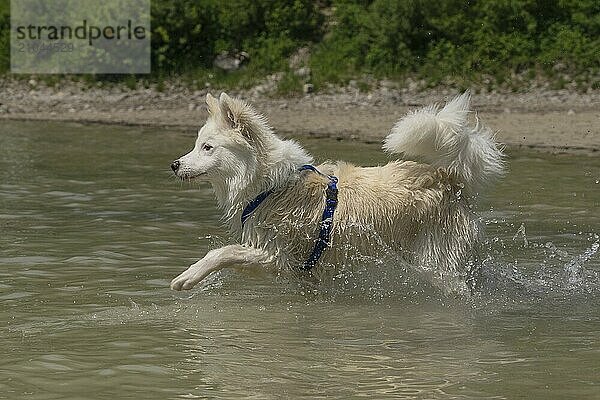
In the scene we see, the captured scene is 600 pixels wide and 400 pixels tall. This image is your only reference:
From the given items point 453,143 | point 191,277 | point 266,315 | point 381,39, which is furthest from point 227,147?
point 381,39

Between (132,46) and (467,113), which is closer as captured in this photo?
(467,113)

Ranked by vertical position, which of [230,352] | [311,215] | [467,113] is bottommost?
[230,352]

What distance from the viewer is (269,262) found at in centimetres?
679

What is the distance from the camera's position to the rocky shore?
14126mm

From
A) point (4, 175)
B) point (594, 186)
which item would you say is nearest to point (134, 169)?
point (4, 175)

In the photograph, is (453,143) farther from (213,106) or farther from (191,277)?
(191,277)

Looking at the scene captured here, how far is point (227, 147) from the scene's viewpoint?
6.71m

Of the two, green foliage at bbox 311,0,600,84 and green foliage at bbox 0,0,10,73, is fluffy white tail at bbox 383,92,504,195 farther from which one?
green foliage at bbox 0,0,10,73

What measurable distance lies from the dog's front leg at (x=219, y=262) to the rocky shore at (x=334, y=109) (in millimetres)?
6851

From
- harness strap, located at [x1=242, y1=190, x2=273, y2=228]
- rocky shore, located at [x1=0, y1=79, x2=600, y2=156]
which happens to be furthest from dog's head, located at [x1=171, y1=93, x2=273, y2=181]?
rocky shore, located at [x1=0, y1=79, x2=600, y2=156]

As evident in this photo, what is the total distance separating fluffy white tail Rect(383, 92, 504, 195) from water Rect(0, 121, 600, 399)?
0.65 metres

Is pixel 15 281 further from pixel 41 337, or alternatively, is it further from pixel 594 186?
pixel 594 186

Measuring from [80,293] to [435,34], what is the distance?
12.2 m

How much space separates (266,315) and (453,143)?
1.44m
